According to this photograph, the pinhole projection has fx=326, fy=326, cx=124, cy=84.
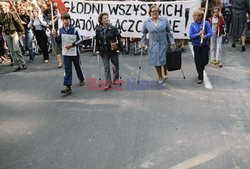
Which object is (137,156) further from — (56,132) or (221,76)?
(221,76)

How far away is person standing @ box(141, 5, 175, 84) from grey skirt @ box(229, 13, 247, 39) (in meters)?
4.30

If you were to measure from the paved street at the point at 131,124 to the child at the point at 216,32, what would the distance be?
47 cm

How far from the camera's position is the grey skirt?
1095 cm

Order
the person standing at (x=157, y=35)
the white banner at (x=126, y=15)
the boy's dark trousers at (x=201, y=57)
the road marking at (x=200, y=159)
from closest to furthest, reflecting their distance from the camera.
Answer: the road marking at (x=200, y=159)
the person standing at (x=157, y=35)
the boy's dark trousers at (x=201, y=57)
the white banner at (x=126, y=15)

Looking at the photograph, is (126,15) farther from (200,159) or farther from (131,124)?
(200,159)

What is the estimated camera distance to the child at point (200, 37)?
7664 mm

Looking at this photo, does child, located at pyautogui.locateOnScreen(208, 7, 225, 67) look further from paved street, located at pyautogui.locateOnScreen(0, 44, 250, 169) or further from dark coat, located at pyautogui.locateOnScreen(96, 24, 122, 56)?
→ dark coat, located at pyautogui.locateOnScreen(96, 24, 122, 56)

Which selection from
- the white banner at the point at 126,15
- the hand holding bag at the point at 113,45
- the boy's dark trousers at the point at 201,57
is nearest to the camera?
the hand holding bag at the point at 113,45

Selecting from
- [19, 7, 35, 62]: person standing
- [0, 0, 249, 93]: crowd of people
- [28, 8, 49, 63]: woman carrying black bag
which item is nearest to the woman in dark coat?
[0, 0, 249, 93]: crowd of people

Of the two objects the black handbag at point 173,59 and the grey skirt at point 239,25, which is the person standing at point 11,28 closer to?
the black handbag at point 173,59

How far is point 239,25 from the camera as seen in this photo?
11.0 metres

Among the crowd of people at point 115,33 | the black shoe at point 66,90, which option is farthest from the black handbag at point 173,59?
the black shoe at point 66,90

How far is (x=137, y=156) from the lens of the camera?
4902 mm

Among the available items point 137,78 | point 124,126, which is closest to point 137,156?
point 124,126
